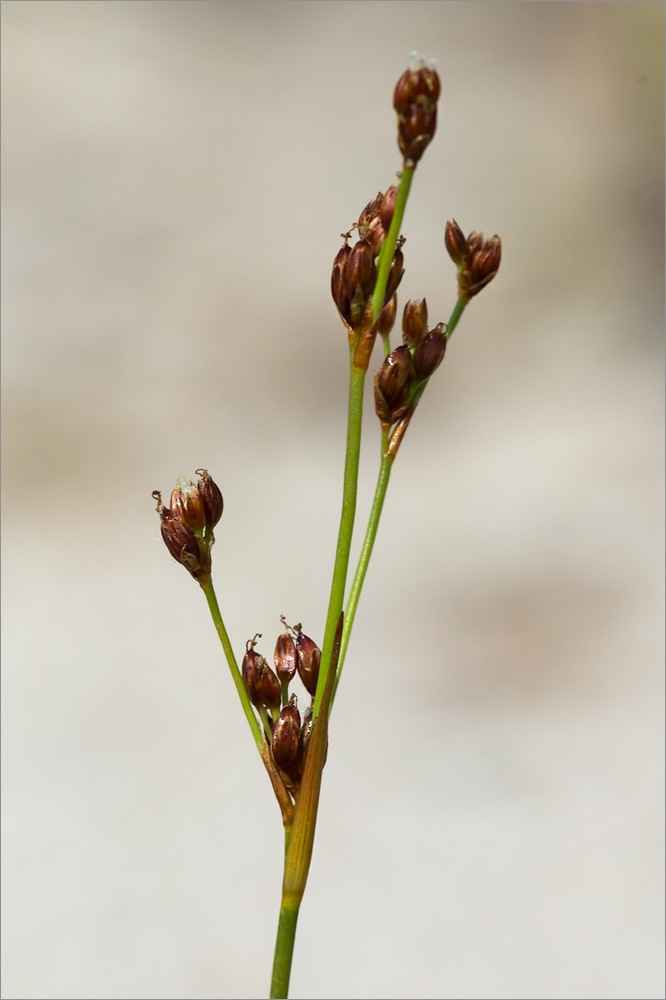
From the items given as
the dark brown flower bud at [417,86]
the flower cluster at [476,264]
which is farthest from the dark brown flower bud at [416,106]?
the flower cluster at [476,264]

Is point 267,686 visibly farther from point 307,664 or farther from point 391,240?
point 391,240

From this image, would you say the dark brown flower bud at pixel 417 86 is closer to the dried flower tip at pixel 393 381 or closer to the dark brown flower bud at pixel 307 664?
the dried flower tip at pixel 393 381

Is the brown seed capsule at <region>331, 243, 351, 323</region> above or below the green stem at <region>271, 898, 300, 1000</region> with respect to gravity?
above

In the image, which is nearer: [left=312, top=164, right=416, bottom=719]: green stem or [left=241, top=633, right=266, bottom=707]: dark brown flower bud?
[left=312, top=164, right=416, bottom=719]: green stem

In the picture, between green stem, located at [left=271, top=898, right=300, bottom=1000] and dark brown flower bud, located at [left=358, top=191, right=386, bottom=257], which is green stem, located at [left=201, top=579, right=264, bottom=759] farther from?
dark brown flower bud, located at [left=358, top=191, right=386, bottom=257]

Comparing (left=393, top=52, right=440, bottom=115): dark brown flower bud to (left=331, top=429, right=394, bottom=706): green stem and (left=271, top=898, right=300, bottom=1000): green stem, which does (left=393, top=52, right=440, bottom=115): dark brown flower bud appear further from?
(left=271, top=898, right=300, bottom=1000): green stem

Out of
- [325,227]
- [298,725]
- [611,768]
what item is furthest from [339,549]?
[325,227]

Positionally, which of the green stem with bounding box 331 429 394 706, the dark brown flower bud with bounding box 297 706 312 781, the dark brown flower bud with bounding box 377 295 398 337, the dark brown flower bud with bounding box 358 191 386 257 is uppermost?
the dark brown flower bud with bounding box 358 191 386 257

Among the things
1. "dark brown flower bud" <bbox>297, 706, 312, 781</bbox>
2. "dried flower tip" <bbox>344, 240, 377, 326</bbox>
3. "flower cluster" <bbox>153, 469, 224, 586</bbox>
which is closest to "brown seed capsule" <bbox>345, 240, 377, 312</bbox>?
"dried flower tip" <bbox>344, 240, 377, 326</bbox>

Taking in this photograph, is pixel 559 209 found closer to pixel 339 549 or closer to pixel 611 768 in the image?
pixel 611 768
